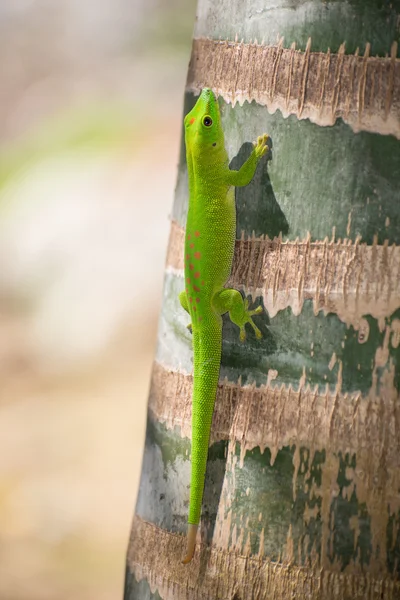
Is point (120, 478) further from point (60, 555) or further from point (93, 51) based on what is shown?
point (93, 51)

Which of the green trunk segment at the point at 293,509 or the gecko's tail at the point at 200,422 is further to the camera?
the gecko's tail at the point at 200,422

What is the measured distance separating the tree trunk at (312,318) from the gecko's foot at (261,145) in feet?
0.07

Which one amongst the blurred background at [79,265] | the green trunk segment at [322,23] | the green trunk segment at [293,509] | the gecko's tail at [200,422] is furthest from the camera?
the blurred background at [79,265]

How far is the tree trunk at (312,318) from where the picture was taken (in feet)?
7.13

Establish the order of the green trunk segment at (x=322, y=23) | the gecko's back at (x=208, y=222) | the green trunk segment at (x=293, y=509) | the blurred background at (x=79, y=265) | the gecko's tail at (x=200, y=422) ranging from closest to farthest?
the green trunk segment at (x=322, y=23) < the green trunk segment at (x=293, y=509) < the gecko's tail at (x=200, y=422) < the gecko's back at (x=208, y=222) < the blurred background at (x=79, y=265)

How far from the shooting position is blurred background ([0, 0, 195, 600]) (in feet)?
Answer: 20.1

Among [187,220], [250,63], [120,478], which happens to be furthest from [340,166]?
[120,478]

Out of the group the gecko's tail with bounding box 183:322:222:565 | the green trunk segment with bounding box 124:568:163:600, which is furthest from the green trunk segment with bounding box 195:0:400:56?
the green trunk segment with bounding box 124:568:163:600

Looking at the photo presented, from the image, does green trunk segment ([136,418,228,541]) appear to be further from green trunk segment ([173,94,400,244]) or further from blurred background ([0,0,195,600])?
blurred background ([0,0,195,600])

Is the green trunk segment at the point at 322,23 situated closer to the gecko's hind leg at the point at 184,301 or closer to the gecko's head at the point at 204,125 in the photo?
the gecko's head at the point at 204,125

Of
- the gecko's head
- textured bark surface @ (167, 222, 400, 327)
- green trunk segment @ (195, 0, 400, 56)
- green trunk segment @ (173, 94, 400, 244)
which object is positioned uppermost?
green trunk segment @ (195, 0, 400, 56)

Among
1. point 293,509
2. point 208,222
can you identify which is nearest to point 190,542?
point 293,509

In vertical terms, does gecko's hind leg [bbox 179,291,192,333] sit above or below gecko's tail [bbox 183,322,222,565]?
above

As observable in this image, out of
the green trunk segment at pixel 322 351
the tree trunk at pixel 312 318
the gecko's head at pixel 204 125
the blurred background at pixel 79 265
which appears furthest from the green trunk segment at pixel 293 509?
the blurred background at pixel 79 265
